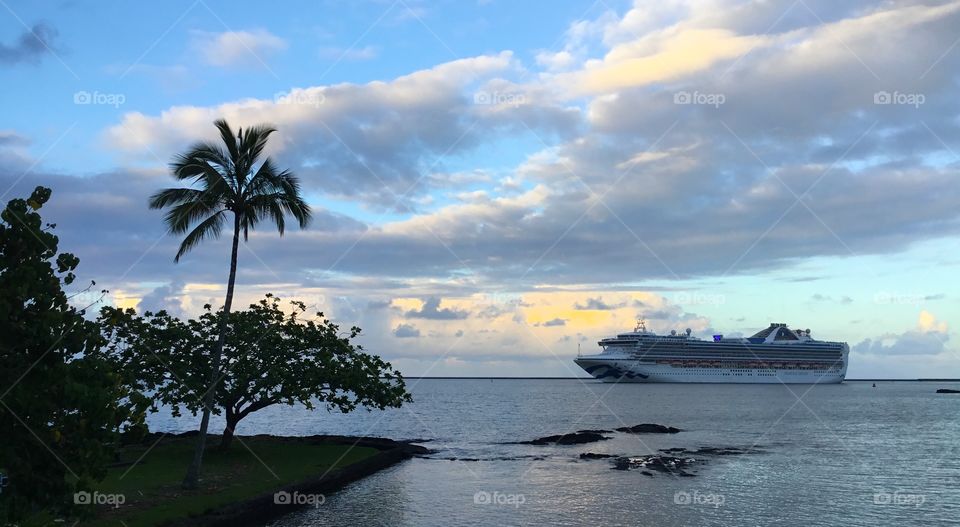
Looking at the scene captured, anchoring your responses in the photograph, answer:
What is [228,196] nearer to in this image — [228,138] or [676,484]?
[228,138]

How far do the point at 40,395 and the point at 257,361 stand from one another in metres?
27.6

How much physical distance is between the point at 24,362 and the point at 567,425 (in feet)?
292

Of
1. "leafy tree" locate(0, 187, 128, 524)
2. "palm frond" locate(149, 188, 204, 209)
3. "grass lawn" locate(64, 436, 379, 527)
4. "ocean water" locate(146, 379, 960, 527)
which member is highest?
"palm frond" locate(149, 188, 204, 209)

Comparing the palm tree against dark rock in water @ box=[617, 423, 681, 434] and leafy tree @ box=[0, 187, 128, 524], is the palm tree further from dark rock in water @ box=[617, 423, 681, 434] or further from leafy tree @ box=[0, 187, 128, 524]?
dark rock in water @ box=[617, 423, 681, 434]

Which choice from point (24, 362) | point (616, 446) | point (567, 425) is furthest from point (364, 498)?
point (567, 425)

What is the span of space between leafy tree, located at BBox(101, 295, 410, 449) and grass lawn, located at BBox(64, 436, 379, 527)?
10.8 feet

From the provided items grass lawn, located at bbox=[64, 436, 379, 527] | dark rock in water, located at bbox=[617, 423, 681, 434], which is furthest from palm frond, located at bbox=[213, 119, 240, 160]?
dark rock in water, located at bbox=[617, 423, 681, 434]

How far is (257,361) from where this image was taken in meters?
41.8

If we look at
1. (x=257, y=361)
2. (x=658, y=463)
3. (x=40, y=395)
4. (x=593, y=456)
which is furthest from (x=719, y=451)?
(x=40, y=395)

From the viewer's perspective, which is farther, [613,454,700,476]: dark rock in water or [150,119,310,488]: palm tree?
[613,454,700,476]: dark rock in water

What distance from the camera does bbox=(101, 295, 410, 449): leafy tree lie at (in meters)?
39.8

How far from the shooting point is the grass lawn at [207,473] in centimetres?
2714

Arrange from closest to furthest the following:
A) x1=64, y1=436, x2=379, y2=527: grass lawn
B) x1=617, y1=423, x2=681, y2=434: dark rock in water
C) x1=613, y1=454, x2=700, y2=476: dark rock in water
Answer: x1=64, y1=436, x2=379, y2=527: grass lawn → x1=613, y1=454, x2=700, y2=476: dark rock in water → x1=617, y1=423, x2=681, y2=434: dark rock in water

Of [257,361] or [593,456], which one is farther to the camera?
[593,456]
